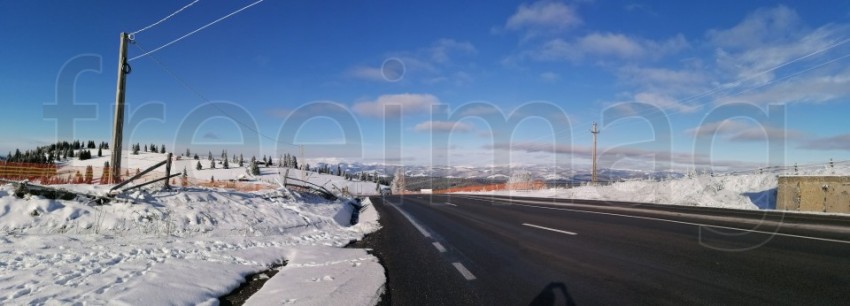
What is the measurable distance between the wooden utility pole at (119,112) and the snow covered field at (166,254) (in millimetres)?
1682

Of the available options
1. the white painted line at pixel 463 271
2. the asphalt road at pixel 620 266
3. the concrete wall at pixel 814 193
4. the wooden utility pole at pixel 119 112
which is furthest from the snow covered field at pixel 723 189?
the wooden utility pole at pixel 119 112

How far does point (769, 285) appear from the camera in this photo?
5.21m

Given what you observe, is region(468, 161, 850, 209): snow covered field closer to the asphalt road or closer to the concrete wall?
the concrete wall

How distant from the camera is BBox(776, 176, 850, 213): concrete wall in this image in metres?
20.5

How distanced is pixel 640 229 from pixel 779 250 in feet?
12.0

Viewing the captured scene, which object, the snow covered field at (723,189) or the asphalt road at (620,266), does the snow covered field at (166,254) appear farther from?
the snow covered field at (723,189)

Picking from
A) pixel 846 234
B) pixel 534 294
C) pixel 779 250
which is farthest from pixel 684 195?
pixel 534 294

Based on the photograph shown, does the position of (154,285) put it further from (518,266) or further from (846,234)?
(846,234)

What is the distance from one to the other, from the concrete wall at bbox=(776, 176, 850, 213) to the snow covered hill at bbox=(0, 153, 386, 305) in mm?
22068

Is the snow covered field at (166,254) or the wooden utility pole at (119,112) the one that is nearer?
the snow covered field at (166,254)

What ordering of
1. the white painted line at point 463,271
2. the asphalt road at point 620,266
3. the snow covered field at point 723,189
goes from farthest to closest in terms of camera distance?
1. the snow covered field at point 723,189
2. the white painted line at point 463,271
3. the asphalt road at point 620,266

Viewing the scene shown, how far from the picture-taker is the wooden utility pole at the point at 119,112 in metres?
12.3

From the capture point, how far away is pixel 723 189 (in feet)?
94.5

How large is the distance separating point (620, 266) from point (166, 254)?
283 inches
